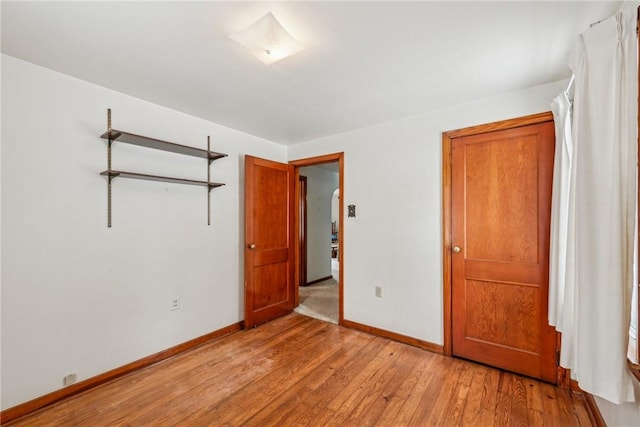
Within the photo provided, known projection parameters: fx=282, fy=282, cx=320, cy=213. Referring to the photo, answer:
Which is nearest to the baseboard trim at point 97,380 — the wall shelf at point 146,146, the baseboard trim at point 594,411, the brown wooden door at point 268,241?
the brown wooden door at point 268,241

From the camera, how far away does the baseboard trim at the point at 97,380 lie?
1812 mm

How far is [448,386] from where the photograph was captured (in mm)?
2154

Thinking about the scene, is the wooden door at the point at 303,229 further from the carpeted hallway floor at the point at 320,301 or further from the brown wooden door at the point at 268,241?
the brown wooden door at the point at 268,241

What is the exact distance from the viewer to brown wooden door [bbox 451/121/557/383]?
220cm

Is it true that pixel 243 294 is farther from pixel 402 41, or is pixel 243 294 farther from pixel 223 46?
pixel 402 41

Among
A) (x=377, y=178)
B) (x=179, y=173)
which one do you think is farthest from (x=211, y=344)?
(x=377, y=178)

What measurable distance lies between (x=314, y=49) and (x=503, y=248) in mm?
2120

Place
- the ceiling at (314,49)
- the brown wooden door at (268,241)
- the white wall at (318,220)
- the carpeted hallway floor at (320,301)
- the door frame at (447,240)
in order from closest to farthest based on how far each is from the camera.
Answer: the ceiling at (314,49) → the door frame at (447,240) → the brown wooden door at (268,241) → the carpeted hallway floor at (320,301) → the white wall at (318,220)

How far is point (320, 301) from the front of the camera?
4.31m

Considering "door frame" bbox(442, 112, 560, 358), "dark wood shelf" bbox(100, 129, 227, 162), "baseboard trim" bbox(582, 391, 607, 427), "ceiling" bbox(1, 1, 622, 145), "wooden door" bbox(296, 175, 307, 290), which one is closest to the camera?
"ceiling" bbox(1, 1, 622, 145)

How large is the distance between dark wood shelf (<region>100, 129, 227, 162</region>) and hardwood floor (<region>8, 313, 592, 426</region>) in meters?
1.91

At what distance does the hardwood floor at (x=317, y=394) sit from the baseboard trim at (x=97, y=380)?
5 cm

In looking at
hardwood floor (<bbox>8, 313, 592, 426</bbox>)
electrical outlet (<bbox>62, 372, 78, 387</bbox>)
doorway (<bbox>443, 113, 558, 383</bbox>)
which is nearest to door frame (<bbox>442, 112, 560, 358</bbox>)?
doorway (<bbox>443, 113, 558, 383</bbox>)

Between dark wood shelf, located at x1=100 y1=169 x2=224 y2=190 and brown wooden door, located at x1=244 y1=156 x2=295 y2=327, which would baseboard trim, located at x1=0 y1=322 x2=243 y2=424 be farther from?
dark wood shelf, located at x1=100 y1=169 x2=224 y2=190
